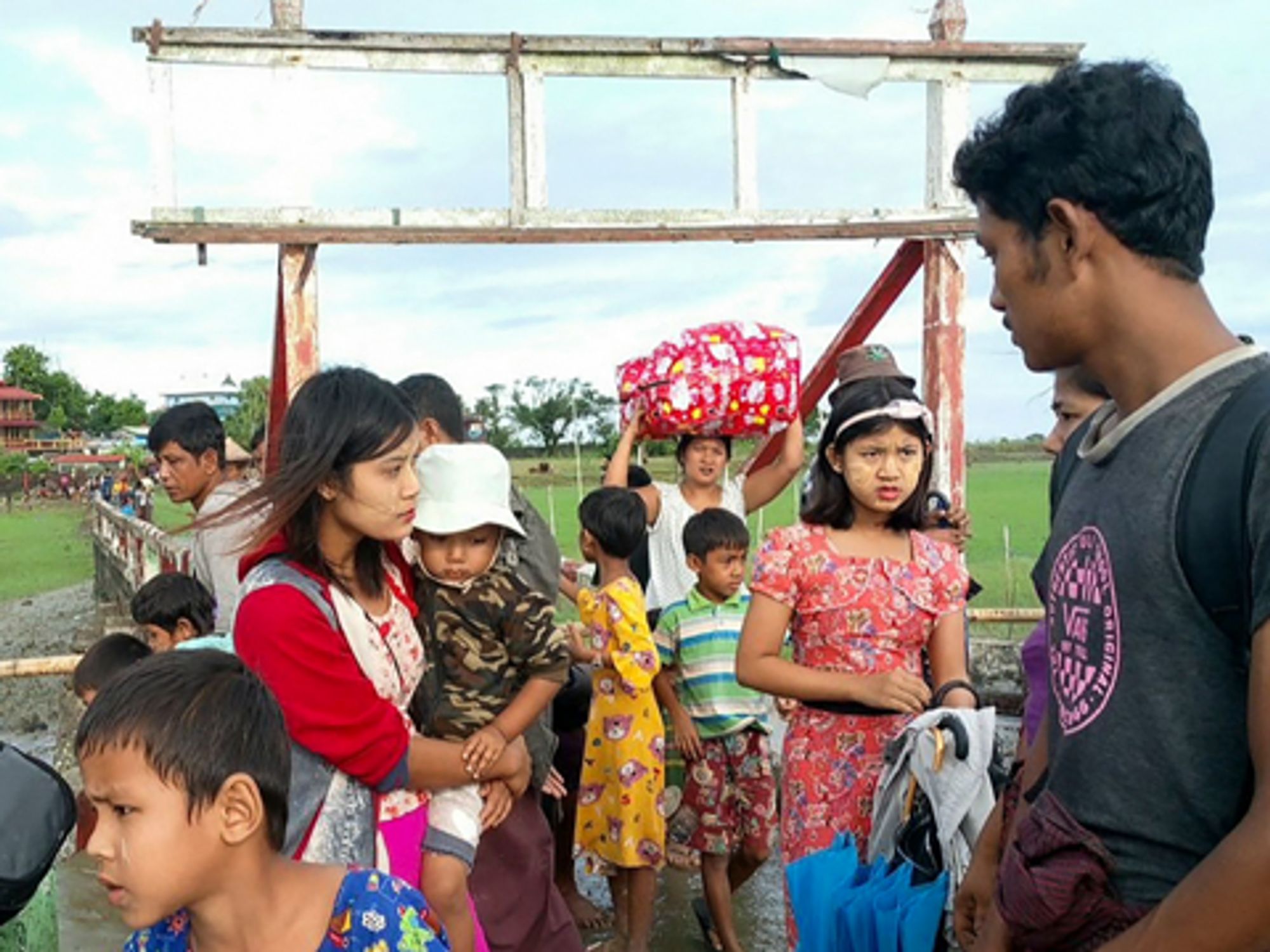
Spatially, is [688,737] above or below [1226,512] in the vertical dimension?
below

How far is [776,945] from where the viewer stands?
159 inches

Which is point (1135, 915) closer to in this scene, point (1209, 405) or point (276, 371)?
point (1209, 405)

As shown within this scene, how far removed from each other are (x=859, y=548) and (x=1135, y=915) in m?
1.42

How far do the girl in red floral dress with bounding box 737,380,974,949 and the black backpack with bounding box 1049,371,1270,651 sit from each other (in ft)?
4.56

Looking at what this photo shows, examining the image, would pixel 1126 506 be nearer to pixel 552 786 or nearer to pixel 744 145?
pixel 552 786

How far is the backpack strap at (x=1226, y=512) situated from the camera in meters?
1.19

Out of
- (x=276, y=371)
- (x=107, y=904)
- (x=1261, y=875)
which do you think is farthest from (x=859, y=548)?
(x=107, y=904)

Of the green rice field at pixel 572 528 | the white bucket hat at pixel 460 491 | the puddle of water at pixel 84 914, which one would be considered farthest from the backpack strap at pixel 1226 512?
the green rice field at pixel 572 528

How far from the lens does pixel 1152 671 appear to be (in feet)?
4.28

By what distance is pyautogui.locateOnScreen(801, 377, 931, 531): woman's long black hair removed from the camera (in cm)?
268

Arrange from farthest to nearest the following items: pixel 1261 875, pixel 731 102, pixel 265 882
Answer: pixel 731 102 < pixel 265 882 < pixel 1261 875

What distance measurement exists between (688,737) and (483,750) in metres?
1.48

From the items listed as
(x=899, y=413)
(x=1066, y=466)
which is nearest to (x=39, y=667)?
(x=899, y=413)

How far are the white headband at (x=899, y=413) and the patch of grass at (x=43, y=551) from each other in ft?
68.8
